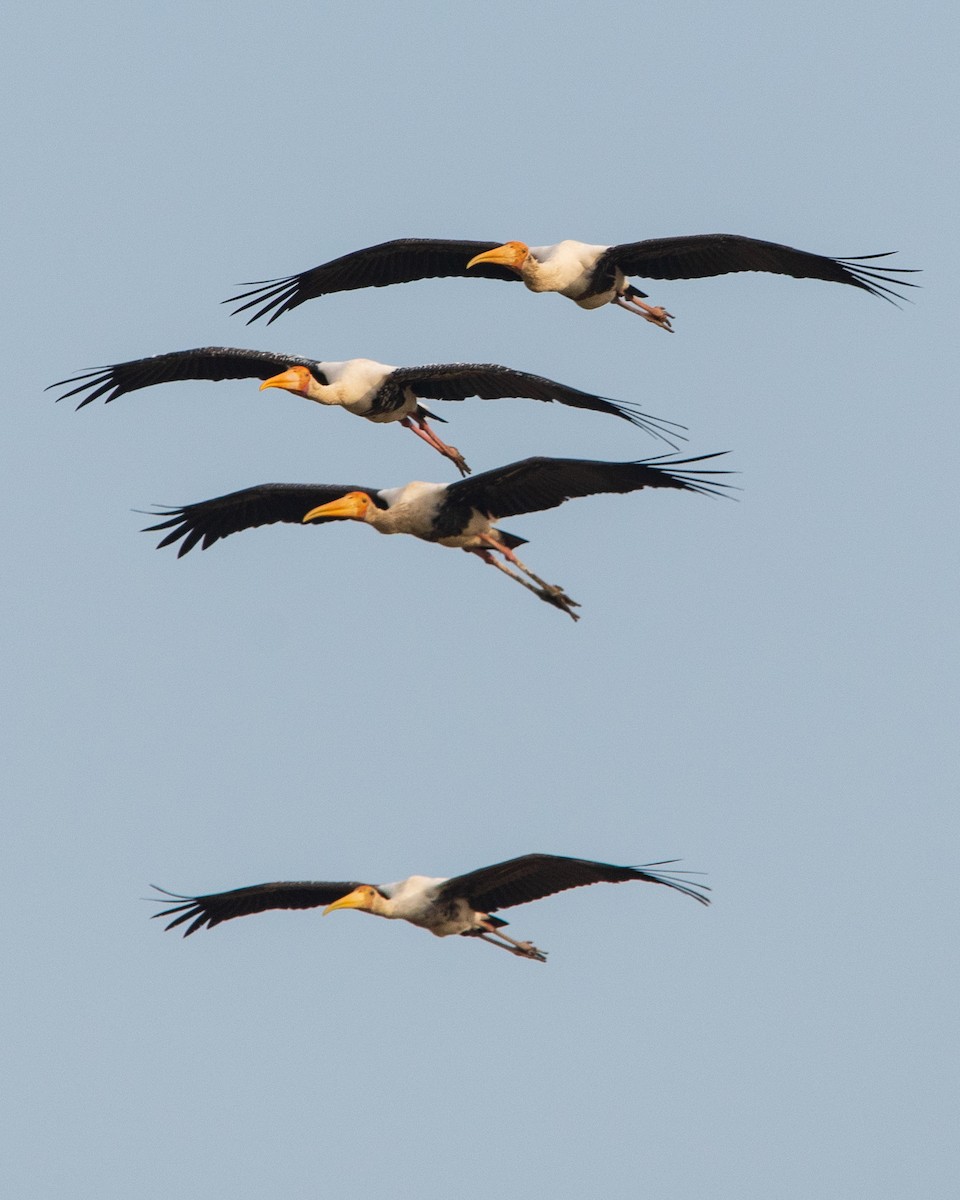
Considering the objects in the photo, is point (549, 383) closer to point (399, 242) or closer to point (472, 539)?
point (472, 539)

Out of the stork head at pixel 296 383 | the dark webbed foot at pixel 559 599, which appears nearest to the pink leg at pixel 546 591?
the dark webbed foot at pixel 559 599

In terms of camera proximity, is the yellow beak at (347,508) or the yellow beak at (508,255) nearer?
the yellow beak at (347,508)

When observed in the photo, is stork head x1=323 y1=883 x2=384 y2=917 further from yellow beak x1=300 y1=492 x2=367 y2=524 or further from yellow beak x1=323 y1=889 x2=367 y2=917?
yellow beak x1=300 y1=492 x2=367 y2=524

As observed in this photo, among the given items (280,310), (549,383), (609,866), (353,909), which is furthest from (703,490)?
(280,310)

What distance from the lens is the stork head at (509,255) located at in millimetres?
23531

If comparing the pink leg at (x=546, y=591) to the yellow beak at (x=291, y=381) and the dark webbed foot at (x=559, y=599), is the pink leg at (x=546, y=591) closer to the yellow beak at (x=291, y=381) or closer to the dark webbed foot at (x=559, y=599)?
the dark webbed foot at (x=559, y=599)

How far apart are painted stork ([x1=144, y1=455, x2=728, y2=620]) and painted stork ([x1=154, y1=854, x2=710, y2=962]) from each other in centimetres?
242

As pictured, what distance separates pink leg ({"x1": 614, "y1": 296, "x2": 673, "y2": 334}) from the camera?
78.1ft

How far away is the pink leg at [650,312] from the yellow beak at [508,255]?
0.97 metres

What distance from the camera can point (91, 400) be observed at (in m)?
24.8

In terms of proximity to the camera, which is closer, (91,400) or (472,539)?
(472,539)

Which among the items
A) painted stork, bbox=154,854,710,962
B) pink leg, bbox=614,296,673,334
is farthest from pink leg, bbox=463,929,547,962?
pink leg, bbox=614,296,673,334

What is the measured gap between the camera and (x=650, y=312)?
2381cm

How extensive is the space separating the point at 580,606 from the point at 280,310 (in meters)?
5.01
